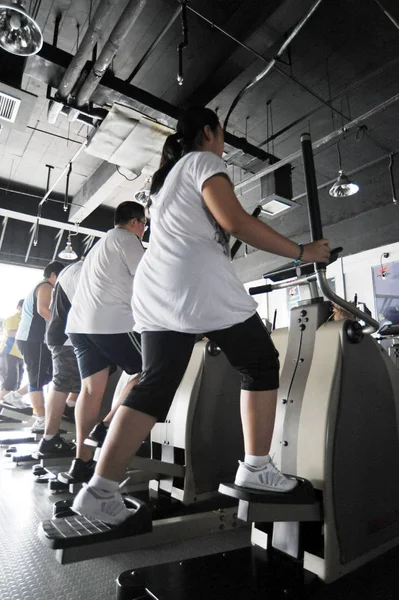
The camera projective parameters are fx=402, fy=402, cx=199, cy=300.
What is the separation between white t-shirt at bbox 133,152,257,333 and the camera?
3.89 ft

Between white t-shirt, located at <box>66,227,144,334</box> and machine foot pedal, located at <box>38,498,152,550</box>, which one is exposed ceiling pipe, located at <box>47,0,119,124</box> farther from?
machine foot pedal, located at <box>38,498,152,550</box>

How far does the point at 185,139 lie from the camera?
1418mm

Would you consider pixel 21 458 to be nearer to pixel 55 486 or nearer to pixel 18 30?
pixel 55 486

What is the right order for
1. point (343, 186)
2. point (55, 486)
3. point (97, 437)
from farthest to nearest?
point (343, 186), point (55, 486), point (97, 437)

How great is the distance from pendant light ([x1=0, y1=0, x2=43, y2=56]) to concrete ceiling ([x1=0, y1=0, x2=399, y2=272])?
85 centimetres

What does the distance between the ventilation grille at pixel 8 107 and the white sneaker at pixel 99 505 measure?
3976 millimetres

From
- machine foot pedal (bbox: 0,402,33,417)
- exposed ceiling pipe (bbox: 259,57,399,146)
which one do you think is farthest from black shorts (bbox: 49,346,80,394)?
exposed ceiling pipe (bbox: 259,57,399,146)

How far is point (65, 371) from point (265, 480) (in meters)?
2.02

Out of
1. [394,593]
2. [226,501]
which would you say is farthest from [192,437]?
[394,593]

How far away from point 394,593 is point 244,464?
508 millimetres

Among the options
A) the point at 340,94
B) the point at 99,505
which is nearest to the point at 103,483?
the point at 99,505

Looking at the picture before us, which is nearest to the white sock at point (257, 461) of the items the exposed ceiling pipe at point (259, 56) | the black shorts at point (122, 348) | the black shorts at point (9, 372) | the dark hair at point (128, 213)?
the black shorts at point (122, 348)

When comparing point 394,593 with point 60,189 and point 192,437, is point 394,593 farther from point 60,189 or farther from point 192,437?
point 60,189

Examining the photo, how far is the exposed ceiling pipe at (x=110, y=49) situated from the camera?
3137mm
